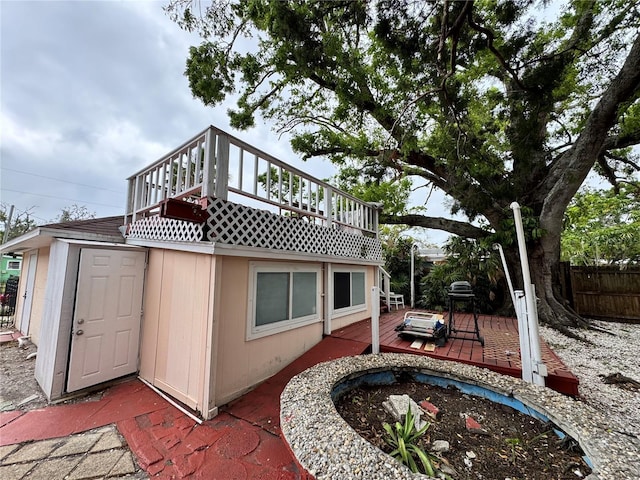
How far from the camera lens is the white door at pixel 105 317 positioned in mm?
3291

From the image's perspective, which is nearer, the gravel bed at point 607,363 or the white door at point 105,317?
the gravel bed at point 607,363

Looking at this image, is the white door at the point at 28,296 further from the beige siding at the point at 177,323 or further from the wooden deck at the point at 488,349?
the wooden deck at the point at 488,349

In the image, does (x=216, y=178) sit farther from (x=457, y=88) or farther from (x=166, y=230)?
(x=457, y=88)

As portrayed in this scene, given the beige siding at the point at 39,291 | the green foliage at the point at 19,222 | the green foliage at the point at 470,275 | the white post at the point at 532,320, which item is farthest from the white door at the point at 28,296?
the green foliage at the point at 19,222

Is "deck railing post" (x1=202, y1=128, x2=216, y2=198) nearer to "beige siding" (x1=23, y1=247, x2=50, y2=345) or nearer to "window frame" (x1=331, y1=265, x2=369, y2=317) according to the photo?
"window frame" (x1=331, y1=265, x2=369, y2=317)

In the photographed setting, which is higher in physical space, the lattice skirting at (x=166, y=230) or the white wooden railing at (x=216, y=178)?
the white wooden railing at (x=216, y=178)

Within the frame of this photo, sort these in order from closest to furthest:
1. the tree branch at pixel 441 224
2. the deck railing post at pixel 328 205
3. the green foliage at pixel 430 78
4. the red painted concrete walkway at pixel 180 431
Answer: the red painted concrete walkway at pixel 180 431 → the green foliage at pixel 430 78 → the deck railing post at pixel 328 205 → the tree branch at pixel 441 224

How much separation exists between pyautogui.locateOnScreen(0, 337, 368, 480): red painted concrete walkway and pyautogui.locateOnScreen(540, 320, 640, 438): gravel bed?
2.91 m

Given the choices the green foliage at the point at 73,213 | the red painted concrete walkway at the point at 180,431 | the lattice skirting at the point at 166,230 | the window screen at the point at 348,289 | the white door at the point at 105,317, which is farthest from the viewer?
the green foliage at the point at 73,213

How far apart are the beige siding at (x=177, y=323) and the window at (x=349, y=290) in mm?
2884

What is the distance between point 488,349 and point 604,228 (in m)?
13.6

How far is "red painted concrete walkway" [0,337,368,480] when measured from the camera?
208 centimetres

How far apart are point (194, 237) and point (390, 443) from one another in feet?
9.31

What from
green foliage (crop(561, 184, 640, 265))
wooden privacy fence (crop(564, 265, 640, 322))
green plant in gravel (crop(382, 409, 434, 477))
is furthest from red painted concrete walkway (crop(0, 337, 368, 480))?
green foliage (crop(561, 184, 640, 265))
